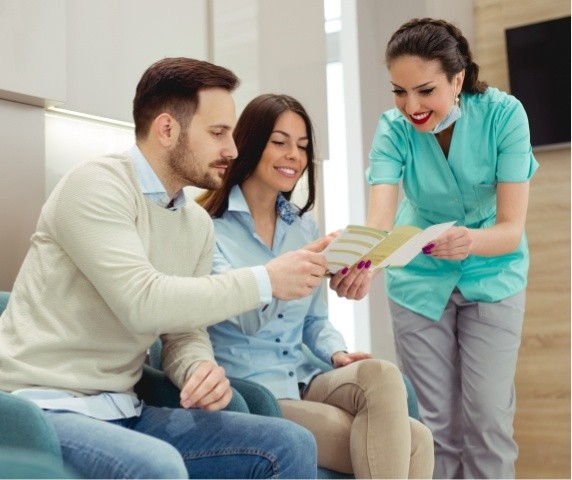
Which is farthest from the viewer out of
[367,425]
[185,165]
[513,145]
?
[513,145]

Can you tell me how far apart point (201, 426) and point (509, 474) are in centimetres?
143

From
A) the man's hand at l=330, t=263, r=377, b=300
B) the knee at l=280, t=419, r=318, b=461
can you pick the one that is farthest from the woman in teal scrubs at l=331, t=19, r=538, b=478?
the knee at l=280, t=419, r=318, b=461

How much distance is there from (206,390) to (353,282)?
21.8 inches

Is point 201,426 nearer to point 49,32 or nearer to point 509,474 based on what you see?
point 49,32

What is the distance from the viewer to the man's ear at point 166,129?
5.65 feet

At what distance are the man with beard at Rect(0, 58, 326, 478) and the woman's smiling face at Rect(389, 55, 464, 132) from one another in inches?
34.4

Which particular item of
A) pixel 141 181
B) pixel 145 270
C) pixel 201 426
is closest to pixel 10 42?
pixel 141 181

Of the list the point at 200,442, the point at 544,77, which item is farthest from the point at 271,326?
the point at 544,77

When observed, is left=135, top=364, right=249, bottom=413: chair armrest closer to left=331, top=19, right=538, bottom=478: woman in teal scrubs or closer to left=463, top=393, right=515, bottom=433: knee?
left=331, top=19, right=538, bottom=478: woman in teal scrubs

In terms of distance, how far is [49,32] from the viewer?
2.21m

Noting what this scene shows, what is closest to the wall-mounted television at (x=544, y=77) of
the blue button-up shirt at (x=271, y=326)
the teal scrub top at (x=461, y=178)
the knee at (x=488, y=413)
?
the teal scrub top at (x=461, y=178)

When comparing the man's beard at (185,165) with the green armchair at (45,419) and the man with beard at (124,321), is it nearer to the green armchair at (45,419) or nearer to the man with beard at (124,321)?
the man with beard at (124,321)

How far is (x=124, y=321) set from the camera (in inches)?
59.2

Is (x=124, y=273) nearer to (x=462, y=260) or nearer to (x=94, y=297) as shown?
(x=94, y=297)
